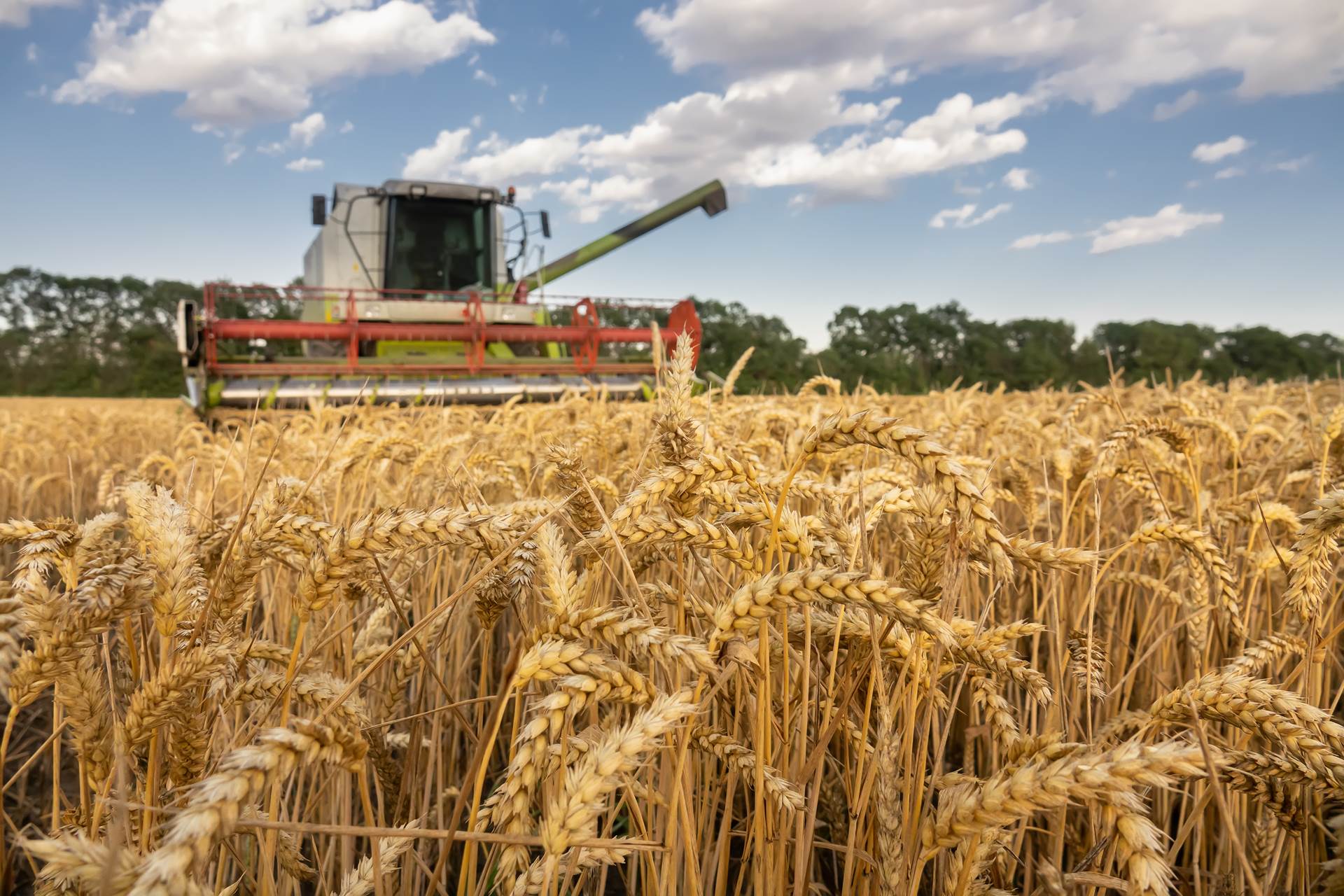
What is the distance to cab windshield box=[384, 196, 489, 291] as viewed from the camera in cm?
1047

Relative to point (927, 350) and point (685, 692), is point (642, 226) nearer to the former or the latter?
point (685, 692)

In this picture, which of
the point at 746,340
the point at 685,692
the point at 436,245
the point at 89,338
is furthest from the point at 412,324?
the point at 89,338

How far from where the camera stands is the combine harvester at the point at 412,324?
780 centimetres

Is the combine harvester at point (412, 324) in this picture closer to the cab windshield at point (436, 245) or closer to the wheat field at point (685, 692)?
the cab windshield at point (436, 245)

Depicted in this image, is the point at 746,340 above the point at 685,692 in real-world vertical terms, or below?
above

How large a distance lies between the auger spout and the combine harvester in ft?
4.18

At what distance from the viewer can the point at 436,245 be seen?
10.8m

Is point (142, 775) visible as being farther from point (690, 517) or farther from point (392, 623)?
point (392, 623)

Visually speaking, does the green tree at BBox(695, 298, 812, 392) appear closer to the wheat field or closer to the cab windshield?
the cab windshield

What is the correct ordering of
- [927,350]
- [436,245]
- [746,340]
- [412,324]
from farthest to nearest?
[927,350]
[746,340]
[436,245]
[412,324]

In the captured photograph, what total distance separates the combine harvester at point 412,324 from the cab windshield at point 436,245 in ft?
0.05

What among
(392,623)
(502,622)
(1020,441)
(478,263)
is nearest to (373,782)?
(392,623)

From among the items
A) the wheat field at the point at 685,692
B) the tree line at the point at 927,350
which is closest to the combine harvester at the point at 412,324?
the wheat field at the point at 685,692

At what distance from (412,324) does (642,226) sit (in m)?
5.75
